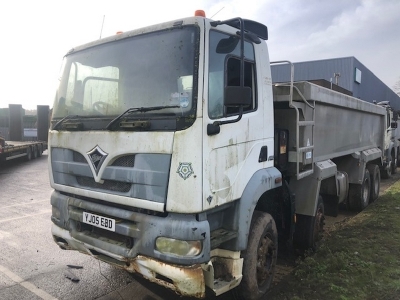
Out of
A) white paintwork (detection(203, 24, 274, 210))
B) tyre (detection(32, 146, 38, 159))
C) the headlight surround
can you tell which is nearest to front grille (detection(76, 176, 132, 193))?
the headlight surround

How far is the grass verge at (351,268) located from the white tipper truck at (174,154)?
0.53 m

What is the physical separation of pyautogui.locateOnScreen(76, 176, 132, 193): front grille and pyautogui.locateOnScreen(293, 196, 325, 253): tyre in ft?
9.23

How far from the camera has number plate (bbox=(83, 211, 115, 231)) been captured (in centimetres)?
304

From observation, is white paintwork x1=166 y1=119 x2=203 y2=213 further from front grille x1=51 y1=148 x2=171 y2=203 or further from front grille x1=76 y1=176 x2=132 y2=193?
front grille x1=76 y1=176 x2=132 y2=193

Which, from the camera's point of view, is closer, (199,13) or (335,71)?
(199,13)

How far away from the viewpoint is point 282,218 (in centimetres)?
426

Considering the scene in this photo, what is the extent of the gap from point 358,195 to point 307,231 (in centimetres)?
319

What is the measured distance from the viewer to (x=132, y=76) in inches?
122

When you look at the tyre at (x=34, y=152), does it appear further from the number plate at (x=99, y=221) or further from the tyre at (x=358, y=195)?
the number plate at (x=99, y=221)

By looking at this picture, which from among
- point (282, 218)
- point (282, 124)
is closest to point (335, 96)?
point (282, 124)

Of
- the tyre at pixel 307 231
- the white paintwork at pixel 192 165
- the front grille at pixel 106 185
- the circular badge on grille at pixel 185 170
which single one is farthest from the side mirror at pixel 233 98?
the tyre at pixel 307 231

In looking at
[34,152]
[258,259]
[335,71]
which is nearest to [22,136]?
[34,152]

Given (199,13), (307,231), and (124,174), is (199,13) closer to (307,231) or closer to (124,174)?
(124,174)

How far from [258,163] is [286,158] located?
894mm
